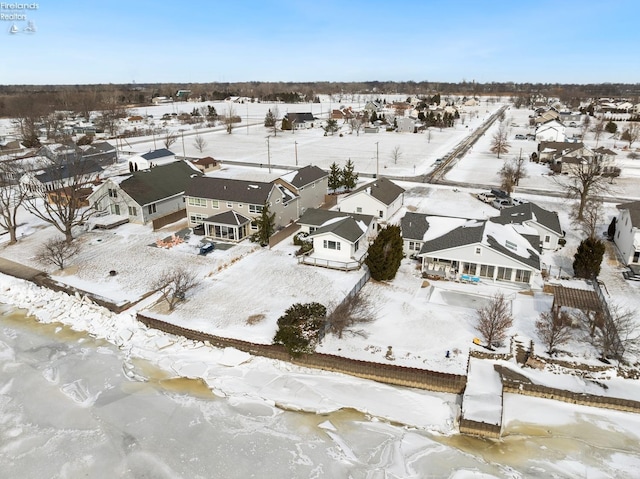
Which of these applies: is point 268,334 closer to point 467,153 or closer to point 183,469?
point 183,469

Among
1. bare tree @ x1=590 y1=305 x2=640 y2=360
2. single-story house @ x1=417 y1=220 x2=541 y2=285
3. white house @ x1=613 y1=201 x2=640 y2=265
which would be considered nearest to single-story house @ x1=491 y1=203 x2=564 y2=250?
single-story house @ x1=417 y1=220 x2=541 y2=285

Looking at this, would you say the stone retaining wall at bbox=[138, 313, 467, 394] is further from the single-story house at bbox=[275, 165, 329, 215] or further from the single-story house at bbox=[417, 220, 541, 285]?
the single-story house at bbox=[275, 165, 329, 215]

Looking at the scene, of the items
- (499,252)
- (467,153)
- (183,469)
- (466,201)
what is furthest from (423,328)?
(467,153)

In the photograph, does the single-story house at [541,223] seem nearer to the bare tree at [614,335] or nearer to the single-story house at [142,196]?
the bare tree at [614,335]

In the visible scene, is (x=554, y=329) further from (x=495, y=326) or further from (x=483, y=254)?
(x=483, y=254)

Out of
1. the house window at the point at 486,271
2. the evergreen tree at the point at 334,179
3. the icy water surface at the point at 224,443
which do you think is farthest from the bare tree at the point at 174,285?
the evergreen tree at the point at 334,179

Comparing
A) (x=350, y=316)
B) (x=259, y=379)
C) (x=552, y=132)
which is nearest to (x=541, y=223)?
(x=350, y=316)
